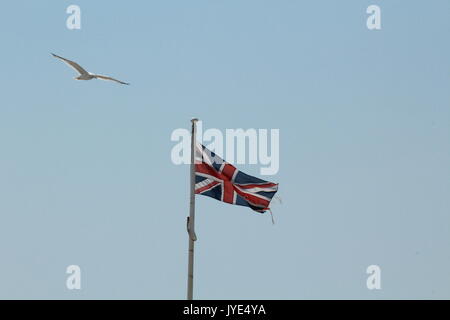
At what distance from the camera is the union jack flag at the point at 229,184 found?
143ft

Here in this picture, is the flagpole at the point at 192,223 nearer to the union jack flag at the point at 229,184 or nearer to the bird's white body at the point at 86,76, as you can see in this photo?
the union jack flag at the point at 229,184

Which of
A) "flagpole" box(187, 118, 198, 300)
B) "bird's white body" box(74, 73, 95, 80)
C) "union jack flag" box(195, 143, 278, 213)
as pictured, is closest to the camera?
"flagpole" box(187, 118, 198, 300)

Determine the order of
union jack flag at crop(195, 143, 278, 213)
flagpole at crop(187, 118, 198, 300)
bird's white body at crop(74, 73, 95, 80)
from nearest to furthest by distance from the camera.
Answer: flagpole at crop(187, 118, 198, 300) → union jack flag at crop(195, 143, 278, 213) → bird's white body at crop(74, 73, 95, 80)

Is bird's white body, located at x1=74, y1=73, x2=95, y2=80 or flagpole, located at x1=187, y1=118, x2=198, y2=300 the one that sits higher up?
bird's white body, located at x1=74, y1=73, x2=95, y2=80

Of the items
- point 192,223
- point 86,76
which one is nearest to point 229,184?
point 192,223

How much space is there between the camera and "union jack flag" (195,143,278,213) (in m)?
43.7

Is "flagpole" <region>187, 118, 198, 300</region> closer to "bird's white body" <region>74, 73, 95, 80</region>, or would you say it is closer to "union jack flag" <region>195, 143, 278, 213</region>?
"union jack flag" <region>195, 143, 278, 213</region>

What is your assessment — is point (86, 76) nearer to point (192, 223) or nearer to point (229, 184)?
point (229, 184)

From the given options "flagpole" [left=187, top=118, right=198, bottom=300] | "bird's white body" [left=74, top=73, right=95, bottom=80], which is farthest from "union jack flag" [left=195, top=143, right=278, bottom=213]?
"bird's white body" [left=74, top=73, right=95, bottom=80]

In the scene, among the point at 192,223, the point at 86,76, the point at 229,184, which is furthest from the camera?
the point at 86,76

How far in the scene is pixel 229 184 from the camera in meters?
43.8

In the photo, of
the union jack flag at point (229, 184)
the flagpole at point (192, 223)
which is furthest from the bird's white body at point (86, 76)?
the flagpole at point (192, 223)
